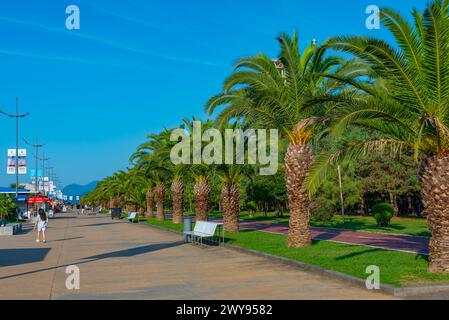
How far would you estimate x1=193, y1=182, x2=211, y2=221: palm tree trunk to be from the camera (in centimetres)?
3309

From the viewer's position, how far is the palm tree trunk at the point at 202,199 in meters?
33.1

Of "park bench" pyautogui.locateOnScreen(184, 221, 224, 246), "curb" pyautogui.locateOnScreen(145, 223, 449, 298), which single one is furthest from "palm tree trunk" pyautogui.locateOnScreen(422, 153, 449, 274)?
"park bench" pyautogui.locateOnScreen(184, 221, 224, 246)

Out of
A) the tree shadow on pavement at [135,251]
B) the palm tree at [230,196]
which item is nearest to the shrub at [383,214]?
the palm tree at [230,196]

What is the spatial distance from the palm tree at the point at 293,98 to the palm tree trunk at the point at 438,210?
628 cm

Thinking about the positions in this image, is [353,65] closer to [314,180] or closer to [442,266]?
[314,180]

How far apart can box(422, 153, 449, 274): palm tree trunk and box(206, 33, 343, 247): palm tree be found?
20.6 feet

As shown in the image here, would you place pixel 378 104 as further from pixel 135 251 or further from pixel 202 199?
pixel 202 199

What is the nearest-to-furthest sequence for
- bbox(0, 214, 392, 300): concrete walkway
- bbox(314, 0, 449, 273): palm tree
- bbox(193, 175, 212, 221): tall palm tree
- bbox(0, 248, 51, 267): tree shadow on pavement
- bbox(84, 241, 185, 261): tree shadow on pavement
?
bbox(0, 214, 392, 300): concrete walkway
bbox(314, 0, 449, 273): palm tree
bbox(0, 248, 51, 267): tree shadow on pavement
bbox(84, 241, 185, 261): tree shadow on pavement
bbox(193, 175, 212, 221): tall palm tree

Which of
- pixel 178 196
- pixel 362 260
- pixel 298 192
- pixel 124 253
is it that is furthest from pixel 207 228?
pixel 178 196

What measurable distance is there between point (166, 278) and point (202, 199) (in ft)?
69.3

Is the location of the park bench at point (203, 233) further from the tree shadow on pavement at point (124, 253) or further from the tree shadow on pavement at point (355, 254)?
the tree shadow on pavement at point (355, 254)

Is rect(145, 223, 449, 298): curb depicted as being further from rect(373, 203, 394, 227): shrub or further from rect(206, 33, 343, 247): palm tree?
rect(373, 203, 394, 227): shrub

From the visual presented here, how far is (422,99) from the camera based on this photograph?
1195 cm
